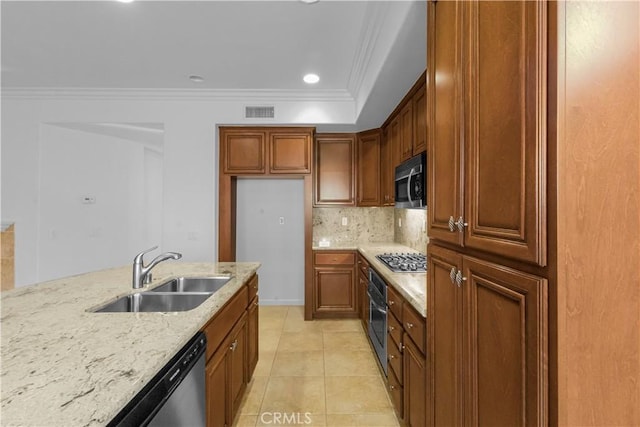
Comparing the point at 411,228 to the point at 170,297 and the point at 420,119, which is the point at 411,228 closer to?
the point at 420,119

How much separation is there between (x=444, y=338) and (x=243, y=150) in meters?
3.10

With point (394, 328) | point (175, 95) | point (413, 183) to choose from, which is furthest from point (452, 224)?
point (175, 95)

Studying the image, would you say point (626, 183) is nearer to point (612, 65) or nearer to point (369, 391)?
point (612, 65)

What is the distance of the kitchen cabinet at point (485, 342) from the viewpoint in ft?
2.39

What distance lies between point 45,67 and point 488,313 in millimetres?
4215

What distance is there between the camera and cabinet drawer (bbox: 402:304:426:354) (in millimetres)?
1448

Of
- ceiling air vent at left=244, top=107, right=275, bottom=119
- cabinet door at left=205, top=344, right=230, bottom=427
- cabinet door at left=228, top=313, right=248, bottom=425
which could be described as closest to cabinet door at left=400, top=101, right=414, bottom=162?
ceiling air vent at left=244, top=107, right=275, bottom=119

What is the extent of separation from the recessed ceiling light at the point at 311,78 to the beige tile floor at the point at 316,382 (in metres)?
2.77

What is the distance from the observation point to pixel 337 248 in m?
3.66

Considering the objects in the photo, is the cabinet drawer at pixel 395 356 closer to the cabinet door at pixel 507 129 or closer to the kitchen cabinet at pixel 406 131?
the cabinet door at pixel 507 129

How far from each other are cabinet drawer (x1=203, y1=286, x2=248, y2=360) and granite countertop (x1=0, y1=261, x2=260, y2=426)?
0.10 metres

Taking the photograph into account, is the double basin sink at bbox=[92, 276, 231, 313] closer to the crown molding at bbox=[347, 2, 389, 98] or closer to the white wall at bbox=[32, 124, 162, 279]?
the crown molding at bbox=[347, 2, 389, 98]

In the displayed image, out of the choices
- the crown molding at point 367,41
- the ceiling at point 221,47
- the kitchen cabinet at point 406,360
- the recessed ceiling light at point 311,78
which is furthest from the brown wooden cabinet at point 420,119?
the kitchen cabinet at point 406,360

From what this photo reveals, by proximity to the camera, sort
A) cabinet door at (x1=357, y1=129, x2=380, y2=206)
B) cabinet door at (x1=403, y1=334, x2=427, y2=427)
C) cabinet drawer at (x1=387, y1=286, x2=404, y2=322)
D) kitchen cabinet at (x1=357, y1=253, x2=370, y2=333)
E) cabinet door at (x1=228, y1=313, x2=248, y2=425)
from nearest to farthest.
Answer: cabinet door at (x1=403, y1=334, x2=427, y2=427) < cabinet door at (x1=228, y1=313, x2=248, y2=425) < cabinet drawer at (x1=387, y1=286, x2=404, y2=322) < kitchen cabinet at (x1=357, y1=253, x2=370, y2=333) < cabinet door at (x1=357, y1=129, x2=380, y2=206)
